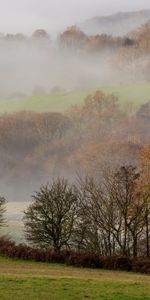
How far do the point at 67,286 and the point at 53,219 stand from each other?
963 inches

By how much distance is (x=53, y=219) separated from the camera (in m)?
52.9

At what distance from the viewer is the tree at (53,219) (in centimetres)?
5206

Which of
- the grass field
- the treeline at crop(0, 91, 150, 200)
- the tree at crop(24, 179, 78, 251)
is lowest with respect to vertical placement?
the grass field

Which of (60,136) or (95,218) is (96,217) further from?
(60,136)

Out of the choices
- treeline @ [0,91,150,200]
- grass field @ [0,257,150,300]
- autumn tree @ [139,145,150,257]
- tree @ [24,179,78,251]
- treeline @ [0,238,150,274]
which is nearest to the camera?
grass field @ [0,257,150,300]

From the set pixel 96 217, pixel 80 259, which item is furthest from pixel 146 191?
pixel 80 259

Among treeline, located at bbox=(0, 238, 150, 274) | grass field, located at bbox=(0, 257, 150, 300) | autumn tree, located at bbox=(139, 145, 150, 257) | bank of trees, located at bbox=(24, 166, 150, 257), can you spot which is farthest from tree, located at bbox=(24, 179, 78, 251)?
grass field, located at bbox=(0, 257, 150, 300)

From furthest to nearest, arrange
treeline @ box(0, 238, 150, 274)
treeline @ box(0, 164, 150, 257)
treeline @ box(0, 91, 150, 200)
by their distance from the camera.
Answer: treeline @ box(0, 91, 150, 200) → treeline @ box(0, 164, 150, 257) → treeline @ box(0, 238, 150, 274)

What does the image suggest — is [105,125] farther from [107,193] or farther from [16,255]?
[16,255]

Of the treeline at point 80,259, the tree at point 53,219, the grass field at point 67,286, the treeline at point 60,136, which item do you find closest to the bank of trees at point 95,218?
the tree at point 53,219

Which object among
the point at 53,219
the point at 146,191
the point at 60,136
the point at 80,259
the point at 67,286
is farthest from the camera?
the point at 60,136

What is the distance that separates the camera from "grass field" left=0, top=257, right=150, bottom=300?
84.7ft

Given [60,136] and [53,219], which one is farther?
[60,136]

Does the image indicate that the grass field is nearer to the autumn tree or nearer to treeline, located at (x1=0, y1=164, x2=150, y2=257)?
the autumn tree
